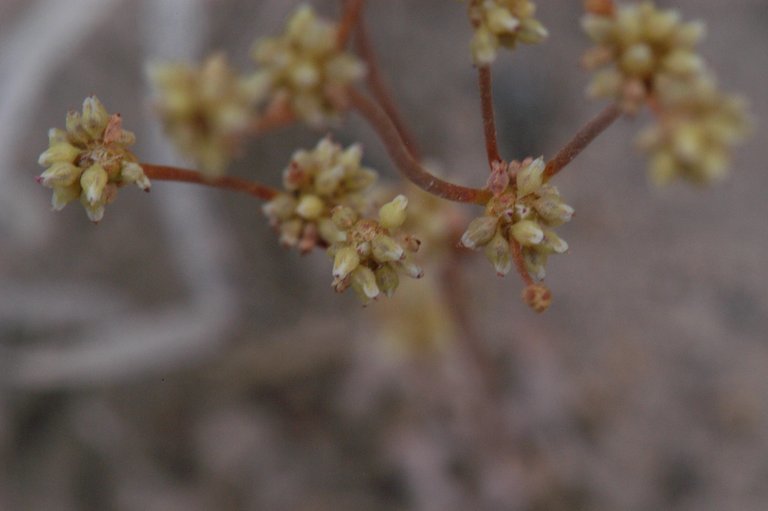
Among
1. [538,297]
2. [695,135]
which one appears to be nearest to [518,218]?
[538,297]

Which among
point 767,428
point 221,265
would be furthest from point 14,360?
point 767,428

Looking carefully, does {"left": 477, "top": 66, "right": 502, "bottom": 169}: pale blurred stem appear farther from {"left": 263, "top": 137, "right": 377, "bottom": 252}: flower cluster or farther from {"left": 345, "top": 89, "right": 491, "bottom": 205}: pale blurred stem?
{"left": 263, "top": 137, "right": 377, "bottom": 252}: flower cluster

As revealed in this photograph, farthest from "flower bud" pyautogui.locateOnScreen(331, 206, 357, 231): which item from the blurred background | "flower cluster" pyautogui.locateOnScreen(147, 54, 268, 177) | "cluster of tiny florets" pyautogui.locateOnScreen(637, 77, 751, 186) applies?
the blurred background

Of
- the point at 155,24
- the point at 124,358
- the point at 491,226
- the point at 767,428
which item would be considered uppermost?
the point at 767,428

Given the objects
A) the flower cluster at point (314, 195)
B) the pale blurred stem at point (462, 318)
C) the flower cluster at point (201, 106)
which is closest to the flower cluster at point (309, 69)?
the flower cluster at point (201, 106)

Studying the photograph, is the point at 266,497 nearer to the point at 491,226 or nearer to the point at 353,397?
the point at 353,397

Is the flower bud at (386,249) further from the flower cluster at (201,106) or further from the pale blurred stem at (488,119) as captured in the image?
the flower cluster at (201,106)
